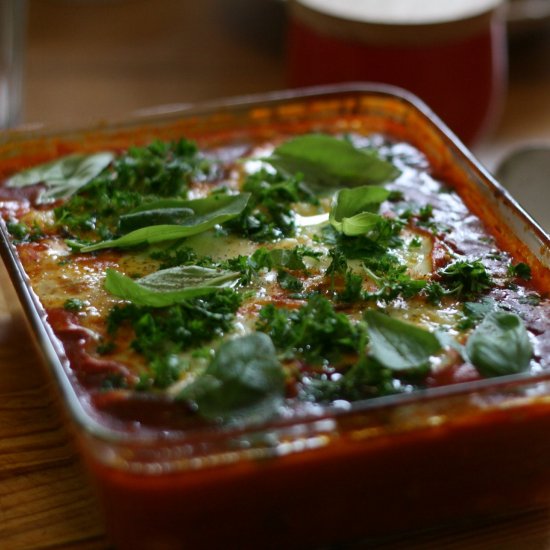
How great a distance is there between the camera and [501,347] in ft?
5.46

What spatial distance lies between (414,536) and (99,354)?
0.64m

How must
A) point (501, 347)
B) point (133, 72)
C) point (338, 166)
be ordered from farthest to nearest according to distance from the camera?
point (133, 72) → point (338, 166) → point (501, 347)

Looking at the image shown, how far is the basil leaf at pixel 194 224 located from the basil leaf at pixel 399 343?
456mm

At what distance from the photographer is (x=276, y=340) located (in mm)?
1730

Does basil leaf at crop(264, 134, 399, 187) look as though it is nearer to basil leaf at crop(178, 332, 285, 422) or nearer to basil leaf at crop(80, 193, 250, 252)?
basil leaf at crop(80, 193, 250, 252)

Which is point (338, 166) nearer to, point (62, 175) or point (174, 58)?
point (62, 175)

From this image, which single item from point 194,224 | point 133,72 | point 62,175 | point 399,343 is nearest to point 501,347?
point 399,343

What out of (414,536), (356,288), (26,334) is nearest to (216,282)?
(356,288)

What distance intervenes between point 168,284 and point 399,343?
0.45 m

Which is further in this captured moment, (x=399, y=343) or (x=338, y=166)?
(x=338, y=166)

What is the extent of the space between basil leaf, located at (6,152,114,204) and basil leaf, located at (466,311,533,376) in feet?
3.40

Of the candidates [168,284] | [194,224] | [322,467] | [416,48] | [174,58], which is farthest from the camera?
[174,58]

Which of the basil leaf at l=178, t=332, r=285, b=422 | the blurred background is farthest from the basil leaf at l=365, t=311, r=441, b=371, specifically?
the blurred background

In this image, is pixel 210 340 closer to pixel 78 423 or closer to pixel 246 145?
pixel 78 423
